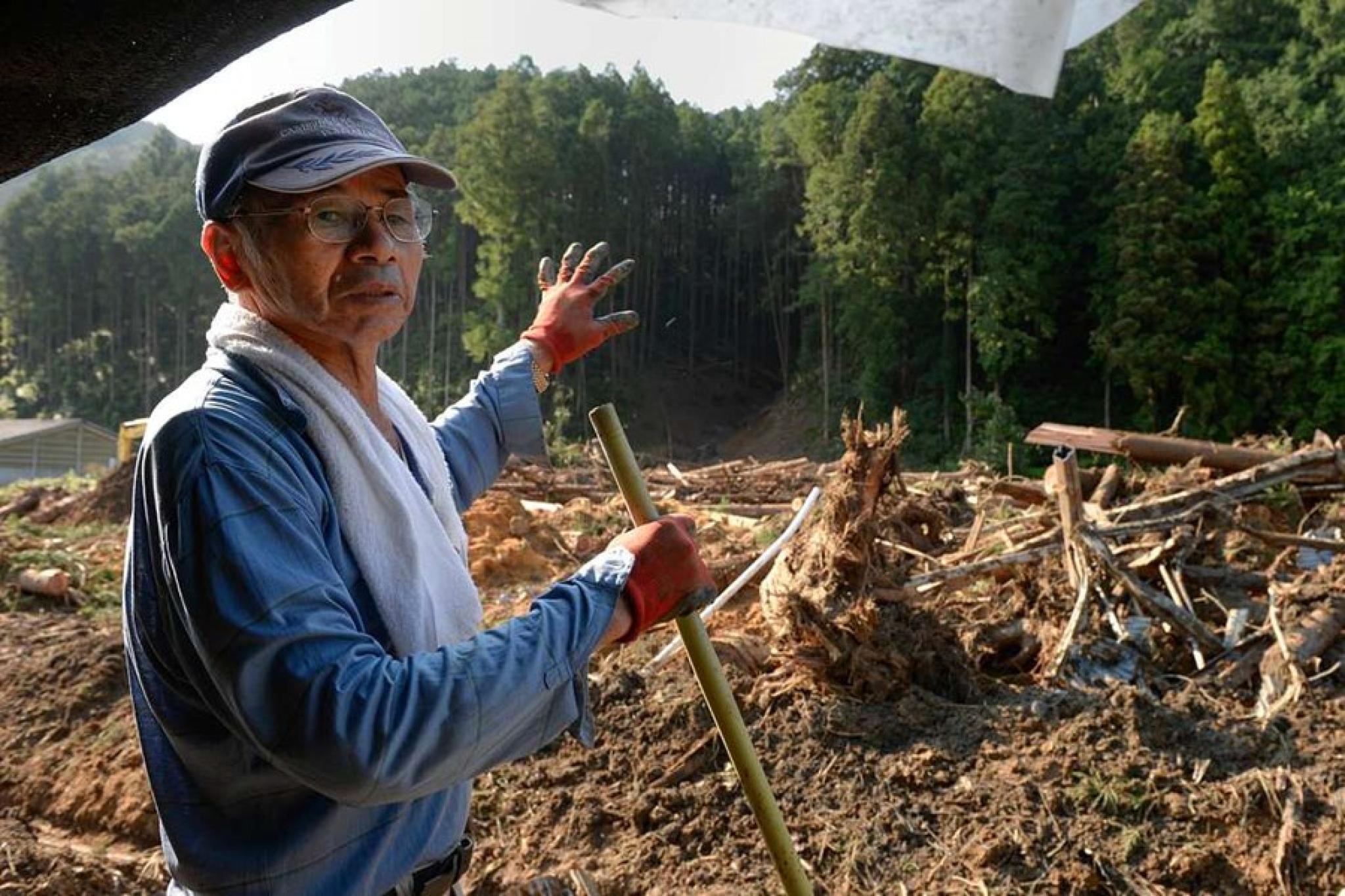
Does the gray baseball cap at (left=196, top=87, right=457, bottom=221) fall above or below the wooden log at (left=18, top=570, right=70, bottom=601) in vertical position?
above

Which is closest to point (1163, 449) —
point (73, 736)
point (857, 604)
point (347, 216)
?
point (857, 604)

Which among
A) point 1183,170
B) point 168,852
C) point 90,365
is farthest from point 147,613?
point 90,365

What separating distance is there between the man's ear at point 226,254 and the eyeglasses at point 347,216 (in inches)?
1.7

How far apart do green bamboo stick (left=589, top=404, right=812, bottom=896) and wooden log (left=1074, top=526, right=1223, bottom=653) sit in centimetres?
397

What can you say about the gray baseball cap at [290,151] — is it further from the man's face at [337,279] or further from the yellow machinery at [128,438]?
the yellow machinery at [128,438]

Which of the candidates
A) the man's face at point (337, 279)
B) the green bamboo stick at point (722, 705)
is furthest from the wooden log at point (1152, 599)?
the man's face at point (337, 279)

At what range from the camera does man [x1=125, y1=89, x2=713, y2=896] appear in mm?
1250

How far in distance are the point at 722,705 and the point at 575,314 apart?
979 millimetres

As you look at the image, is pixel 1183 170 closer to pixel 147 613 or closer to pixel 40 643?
pixel 40 643

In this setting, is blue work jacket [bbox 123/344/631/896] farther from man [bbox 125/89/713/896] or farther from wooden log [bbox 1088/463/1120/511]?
wooden log [bbox 1088/463/1120/511]

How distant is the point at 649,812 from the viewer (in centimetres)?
443

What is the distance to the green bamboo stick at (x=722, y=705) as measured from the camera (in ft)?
6.93

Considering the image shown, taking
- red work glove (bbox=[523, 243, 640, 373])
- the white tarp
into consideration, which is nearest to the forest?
red work glove (bbox=[523, 243, 640, 373])

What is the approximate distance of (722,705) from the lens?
2111mm
